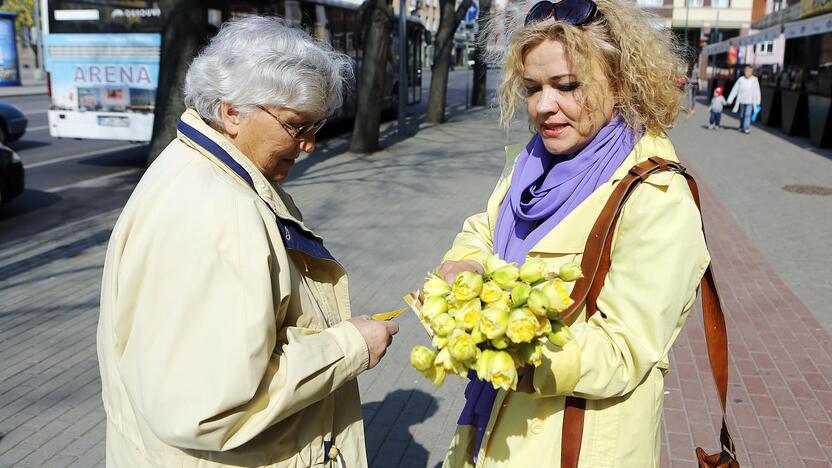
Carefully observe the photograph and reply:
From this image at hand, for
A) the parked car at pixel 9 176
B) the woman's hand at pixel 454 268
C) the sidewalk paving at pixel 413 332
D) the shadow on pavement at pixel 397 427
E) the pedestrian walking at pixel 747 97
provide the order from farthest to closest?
the pedestrian walking at pixel 747 97 < the parked car at pixel 9 176 < the sidewalk paving at pixel 413 332 < the shadow on pavement at pixel 397 427 < the woman's hand at pixel 454 268

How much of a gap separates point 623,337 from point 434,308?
47 cm

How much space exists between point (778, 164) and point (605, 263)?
14.1 m

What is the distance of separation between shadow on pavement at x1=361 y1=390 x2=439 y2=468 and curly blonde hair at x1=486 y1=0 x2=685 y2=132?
2457mm

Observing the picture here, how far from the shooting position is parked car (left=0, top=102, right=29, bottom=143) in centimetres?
1375

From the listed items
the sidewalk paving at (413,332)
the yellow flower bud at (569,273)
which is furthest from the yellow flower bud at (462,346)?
the sidewalk paving at (413,332)

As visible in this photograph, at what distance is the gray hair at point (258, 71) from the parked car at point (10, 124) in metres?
13.9

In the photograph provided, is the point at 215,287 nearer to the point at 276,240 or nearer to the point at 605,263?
the point at 276,240

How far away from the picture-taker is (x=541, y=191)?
76.1 inches

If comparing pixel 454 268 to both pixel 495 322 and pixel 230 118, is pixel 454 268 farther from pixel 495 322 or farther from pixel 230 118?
pixel 230 118

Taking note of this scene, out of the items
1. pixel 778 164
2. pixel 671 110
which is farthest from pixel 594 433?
pixel 778 164

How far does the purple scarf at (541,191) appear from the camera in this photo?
1809mm

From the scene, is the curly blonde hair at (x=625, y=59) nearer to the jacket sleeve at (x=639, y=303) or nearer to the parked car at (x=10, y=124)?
the jacket sleeve at (x=639, y=303)

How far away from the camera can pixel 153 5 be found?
1216cm

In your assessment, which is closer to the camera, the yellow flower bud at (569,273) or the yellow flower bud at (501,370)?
the yellow flower bud at (501,370)
